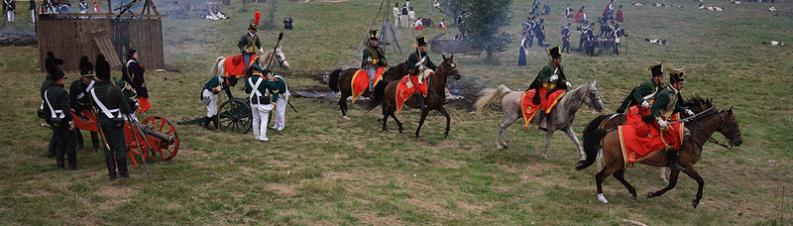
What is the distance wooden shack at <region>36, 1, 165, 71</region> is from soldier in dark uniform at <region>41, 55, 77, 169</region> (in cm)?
1218

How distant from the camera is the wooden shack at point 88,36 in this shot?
23.5 m

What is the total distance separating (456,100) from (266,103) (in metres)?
7.84

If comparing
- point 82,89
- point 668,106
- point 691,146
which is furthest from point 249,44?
point 691,146

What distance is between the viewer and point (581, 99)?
14625 mm

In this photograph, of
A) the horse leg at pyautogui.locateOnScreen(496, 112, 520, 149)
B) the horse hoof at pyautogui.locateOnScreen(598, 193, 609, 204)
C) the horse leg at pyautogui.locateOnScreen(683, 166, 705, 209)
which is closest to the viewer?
the horse leg at pyautogui.locateOnScreen(683, 166, 705, 209)

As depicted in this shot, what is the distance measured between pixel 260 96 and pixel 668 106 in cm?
819

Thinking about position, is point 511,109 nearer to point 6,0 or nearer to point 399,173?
point 399,173

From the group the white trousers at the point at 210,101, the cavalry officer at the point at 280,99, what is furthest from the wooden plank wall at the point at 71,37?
the cavalry officer at the point at 280,99

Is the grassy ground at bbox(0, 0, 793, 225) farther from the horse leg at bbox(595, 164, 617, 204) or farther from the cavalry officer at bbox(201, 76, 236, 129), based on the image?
the cavalry officer at bbox(201, 76, 236, 129)

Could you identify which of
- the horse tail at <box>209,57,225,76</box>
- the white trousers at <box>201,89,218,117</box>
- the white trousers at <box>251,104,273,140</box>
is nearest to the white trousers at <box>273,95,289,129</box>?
the white trousers at <box>251,104,273,140</box>

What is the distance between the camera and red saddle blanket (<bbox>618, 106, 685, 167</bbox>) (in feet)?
38.1

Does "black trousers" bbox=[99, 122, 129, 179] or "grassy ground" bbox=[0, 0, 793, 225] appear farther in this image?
"black trousers" bbox=[99, 122, 129, 179]

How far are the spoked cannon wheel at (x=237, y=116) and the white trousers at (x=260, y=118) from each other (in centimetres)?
52

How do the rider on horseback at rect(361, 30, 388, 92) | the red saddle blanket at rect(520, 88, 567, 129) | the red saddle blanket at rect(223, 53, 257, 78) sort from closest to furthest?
the red saddle blanket at rect(520, 88, 567, 129)
the red saddle blanket at rect(223, 53, 257, 78)
the rider on horseback at rect(361, 30, 388, 92)
